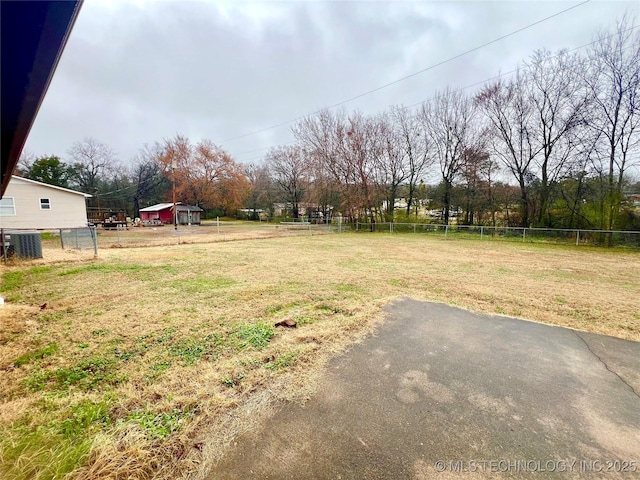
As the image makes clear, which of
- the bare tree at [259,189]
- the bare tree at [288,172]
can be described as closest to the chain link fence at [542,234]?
the bare tree at [288,172]

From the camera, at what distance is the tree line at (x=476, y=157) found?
41.2ft

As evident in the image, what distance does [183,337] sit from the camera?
3.04m

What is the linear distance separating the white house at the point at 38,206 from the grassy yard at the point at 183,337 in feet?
45.7

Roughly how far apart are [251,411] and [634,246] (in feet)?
58.5

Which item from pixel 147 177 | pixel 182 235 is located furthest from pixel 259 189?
pixel 182 235

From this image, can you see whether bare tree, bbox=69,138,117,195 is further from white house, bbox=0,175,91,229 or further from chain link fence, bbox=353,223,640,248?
chain link fence, bbox=353,223,640,248

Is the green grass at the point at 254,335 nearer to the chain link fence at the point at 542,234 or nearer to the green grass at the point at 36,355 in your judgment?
the green grass at the point at 36,355

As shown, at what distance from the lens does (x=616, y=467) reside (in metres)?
1.47

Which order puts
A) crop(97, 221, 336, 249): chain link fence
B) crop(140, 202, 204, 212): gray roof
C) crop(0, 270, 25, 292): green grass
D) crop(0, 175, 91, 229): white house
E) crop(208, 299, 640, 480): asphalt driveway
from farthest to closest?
crop(140, 202, 204, 212): gray roof, crop(0, 175, 91, 229): white house, crop(97, 221, 336, 249): chain link fence, crop(0, 270, 25, 292): green grass, crop(208, 299, 640, 480): asphalt driveway

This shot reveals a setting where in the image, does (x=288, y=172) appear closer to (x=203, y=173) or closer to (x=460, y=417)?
(x=203, y=173)

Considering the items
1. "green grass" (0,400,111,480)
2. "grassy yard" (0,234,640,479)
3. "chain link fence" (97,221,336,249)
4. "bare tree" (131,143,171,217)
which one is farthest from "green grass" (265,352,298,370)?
"bare tree" (131,143,171,217)

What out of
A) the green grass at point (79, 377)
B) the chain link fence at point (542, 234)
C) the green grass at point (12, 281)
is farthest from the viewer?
the chain link fence at point (542, 234)

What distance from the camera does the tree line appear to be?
1255 cm

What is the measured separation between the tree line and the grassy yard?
9.96 metres
